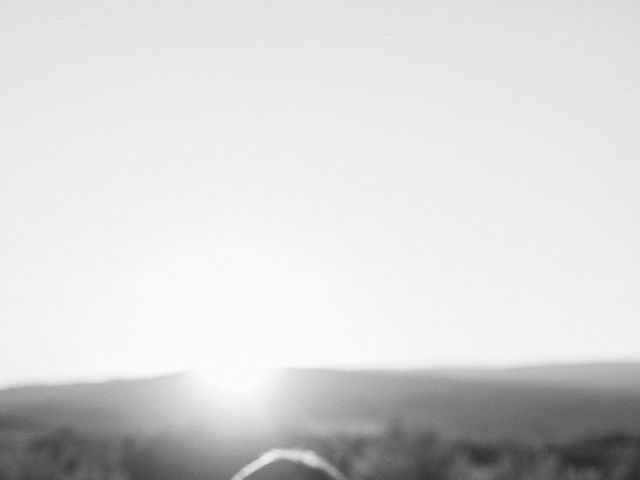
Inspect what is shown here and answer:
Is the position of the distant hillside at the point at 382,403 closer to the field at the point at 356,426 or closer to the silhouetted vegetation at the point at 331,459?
the field at the point at 356,426

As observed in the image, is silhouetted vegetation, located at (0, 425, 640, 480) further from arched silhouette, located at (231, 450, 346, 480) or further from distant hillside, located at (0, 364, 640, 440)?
arched silhouette, located at (231, 450, 346, 480)

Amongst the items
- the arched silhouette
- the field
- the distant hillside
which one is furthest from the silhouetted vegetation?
the arched silhouette

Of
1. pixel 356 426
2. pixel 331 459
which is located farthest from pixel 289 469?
pixel 356 426

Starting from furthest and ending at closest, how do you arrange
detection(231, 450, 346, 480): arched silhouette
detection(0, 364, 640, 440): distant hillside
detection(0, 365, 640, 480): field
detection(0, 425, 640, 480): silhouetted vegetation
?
detection(0, 364, 640, 440): distant hillside
detection(0, 365, 640, 480): field
detection(0, 425, 640, 480): silhouetted vegetation
detection(231, 450, 346, 480): arched silhouette

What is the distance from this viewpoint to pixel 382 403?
59344 millimetres

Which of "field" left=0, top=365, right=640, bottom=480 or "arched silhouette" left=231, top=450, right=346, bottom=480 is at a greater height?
"arched silhouette" left=231, top=450, right=346, bottom=480

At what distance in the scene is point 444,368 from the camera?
80562mm

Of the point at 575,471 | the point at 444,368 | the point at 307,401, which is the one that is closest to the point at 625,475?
the point at 575,471

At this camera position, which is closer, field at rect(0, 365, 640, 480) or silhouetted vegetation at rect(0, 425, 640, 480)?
silhouetted vegetation at rect(0, 425, 640, 480)

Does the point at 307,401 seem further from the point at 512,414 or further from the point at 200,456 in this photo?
the point at 200,456

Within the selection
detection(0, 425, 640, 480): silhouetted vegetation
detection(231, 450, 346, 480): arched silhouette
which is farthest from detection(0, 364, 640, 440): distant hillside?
detection(231, 450, 346, 480): arched silhouette

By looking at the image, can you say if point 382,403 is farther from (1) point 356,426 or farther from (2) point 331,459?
(2) point 331,459

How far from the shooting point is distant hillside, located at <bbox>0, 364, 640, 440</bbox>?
5059 centimetres

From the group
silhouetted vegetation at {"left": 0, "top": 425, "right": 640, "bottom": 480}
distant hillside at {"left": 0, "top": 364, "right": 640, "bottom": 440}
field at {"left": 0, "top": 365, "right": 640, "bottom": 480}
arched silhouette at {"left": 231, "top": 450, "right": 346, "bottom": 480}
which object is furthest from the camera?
distant hillside at {"left": 0, "top": 364, "right": 640, "bottom": 440}
